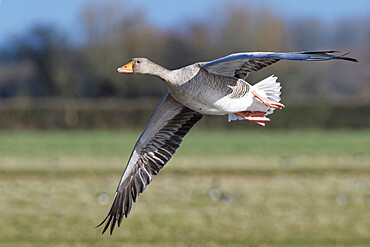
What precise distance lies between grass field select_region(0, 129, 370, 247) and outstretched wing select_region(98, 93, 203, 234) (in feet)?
13.6

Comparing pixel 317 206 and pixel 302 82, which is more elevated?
pixel 317 206

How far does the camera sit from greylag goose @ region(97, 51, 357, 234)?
5875 mm

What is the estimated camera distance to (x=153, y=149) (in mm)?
6941

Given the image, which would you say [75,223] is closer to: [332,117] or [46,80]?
[332,117]

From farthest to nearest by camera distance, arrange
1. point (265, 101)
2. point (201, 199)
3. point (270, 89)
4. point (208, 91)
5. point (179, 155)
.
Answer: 1. point (179, 155)
2. point (201, 199)
3. point (270, 89)
4. point (265, 101)
5. point (208, 91)

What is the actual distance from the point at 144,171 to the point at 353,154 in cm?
1917

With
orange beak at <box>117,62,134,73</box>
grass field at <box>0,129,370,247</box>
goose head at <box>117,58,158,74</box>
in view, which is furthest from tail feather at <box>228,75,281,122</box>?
grass field at <box>0,129,370,247</box>

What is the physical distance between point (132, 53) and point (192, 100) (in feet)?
202

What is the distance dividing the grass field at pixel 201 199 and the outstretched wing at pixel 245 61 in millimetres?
5221

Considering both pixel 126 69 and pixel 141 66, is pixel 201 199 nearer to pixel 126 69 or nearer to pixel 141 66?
pixel 141 66

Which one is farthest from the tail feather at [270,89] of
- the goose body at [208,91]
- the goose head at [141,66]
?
the goose head at [141,66]

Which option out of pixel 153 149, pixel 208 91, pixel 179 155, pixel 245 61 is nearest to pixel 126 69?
pixel 208 91

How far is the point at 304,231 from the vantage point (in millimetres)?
11789

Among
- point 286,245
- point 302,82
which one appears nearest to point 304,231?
point 286,245
